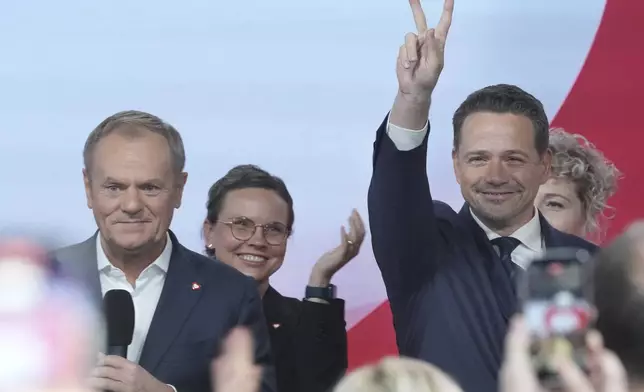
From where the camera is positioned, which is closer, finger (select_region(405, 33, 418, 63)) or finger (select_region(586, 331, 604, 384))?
finger (select_region(586, 331, 604, 384))

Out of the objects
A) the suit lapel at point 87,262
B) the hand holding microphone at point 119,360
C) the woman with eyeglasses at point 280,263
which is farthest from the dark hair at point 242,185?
the hand holding microphone at point 119,360

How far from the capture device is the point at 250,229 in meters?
3.16

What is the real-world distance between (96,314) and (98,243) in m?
1.41

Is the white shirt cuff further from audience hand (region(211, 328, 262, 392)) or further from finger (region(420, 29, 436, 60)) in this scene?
audience hand (region(211, 328, 262, 392))

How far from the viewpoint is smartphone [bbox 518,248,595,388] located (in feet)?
4.66

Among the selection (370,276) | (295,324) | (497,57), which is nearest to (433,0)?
(497,57)

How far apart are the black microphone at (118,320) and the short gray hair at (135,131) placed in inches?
19.4

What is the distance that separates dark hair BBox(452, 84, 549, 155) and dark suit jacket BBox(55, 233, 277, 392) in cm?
59

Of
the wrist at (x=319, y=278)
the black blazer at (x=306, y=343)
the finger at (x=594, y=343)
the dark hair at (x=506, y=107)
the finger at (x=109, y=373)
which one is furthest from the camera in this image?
the wrist at (x=319, y=278)

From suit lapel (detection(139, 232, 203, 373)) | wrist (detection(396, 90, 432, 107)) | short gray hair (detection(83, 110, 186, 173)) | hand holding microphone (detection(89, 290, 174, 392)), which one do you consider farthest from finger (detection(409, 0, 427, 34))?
hand holding microphone (detection(89, 290, 174, 392))

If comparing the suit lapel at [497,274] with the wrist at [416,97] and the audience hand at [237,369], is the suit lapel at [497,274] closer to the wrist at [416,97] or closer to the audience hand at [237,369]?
the wrist at [416,97]

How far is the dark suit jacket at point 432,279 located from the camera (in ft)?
7.99

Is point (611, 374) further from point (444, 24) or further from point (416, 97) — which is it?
point (444, 24)

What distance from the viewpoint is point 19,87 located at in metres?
3.58
